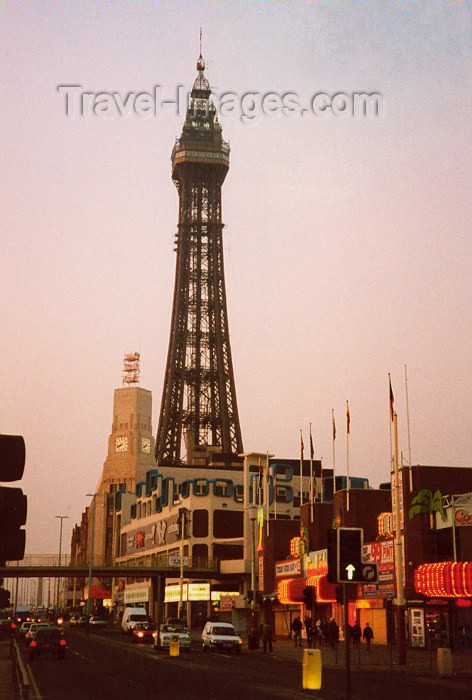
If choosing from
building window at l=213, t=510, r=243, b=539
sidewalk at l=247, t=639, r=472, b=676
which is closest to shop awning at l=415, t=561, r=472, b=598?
sidewalk at l=247, t=639, r=472, b=676

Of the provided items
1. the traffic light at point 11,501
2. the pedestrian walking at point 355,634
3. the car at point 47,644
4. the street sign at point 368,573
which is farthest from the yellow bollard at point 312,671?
the pedestrian walking at point 355,634

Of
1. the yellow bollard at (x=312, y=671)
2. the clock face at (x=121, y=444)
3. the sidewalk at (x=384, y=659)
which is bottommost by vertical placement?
the sidewalk at (x=384, y=659)

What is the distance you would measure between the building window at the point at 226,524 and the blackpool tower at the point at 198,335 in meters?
41.8

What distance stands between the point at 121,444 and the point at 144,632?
114 metres

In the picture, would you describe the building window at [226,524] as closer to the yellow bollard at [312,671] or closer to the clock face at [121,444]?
the clock face at [121,444]

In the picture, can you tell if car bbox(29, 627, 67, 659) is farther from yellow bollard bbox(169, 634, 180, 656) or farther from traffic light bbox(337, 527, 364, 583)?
traffic light bbox(337, 527, 364, 583)

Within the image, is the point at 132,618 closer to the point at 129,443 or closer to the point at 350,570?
the point at 350,570

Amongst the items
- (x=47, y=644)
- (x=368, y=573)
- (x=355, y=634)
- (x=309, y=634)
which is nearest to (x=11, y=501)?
(x=368, y=573)

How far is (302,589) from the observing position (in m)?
69.2

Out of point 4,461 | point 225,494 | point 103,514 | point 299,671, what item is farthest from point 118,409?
point 4,461

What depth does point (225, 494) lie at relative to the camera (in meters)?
117

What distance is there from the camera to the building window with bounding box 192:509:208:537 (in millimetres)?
114312

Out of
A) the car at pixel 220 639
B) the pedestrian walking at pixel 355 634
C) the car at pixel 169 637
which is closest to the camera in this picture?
the car at pixel 169 637

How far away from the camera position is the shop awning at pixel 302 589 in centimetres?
6425
